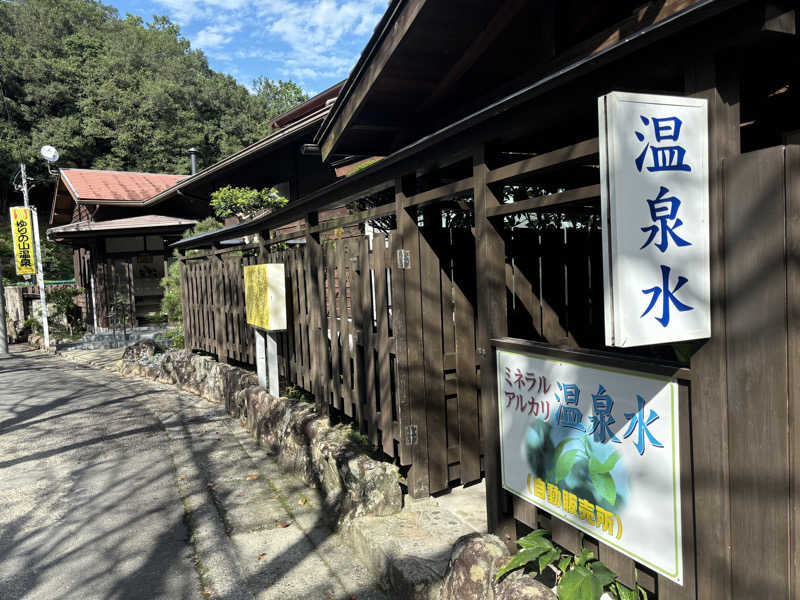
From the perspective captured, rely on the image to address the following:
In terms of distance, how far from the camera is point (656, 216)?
2033 millimetres

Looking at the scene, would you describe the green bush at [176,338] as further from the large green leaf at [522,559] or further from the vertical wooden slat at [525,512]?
the large green leaf at [522,559]

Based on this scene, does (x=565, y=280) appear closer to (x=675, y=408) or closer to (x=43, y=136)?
(x=675, y=408)

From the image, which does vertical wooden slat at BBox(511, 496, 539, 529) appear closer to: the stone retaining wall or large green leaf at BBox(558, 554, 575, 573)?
large green leaf at BBox(558, 554, 575, 573)

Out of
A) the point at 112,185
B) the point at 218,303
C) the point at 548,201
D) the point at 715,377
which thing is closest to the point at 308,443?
the point at 548,201

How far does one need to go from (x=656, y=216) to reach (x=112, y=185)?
23.9m

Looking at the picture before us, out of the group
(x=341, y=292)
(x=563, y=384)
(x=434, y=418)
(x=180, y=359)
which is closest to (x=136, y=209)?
(x=180, y=359)

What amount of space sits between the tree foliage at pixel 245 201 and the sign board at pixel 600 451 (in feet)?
36.0

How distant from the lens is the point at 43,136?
35.2 meters

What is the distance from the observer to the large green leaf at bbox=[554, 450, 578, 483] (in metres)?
2.76

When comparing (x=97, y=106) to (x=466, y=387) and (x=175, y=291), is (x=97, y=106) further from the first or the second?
(x=466, y=387)

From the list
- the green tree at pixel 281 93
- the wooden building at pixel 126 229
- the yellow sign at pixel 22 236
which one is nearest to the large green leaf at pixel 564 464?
the wooden building at pixel 126 229

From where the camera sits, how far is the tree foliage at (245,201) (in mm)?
13008

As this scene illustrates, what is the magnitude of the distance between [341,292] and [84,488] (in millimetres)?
3692

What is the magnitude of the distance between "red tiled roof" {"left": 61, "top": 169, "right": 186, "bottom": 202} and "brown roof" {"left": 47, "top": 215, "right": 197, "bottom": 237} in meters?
0.97
